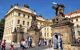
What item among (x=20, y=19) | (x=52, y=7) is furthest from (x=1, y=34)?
(x=52, y=7)

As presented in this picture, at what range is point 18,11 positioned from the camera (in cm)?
4816

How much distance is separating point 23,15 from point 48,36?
16.2 meters

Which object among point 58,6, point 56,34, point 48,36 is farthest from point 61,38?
point 48,36

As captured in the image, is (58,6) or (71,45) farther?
(58,6)

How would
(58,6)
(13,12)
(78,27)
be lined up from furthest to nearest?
(13,12), (78,27), (58,6)

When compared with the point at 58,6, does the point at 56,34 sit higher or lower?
lower

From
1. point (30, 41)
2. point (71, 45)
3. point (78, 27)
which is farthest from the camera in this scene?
point (78, 27)

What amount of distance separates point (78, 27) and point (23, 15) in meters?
20.1

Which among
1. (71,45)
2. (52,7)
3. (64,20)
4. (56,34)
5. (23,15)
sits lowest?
(71,45)

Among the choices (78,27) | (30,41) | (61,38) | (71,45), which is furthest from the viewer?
(78,27)

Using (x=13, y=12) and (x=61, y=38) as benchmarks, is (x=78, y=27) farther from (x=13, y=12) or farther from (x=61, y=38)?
(x=61, y=38)

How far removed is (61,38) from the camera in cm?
1341

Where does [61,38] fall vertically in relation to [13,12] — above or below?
below

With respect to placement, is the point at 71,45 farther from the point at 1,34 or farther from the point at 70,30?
the point at 1,34
